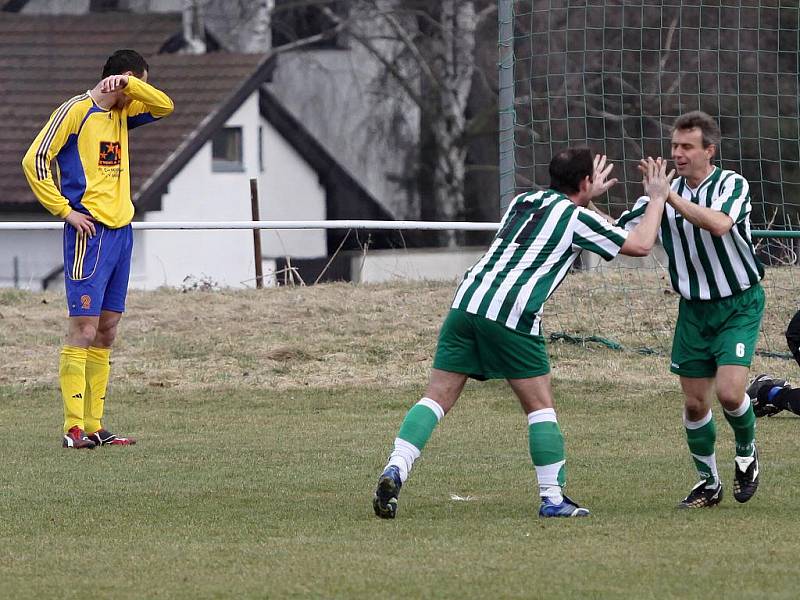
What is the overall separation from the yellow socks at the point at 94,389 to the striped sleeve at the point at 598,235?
12.5 ft

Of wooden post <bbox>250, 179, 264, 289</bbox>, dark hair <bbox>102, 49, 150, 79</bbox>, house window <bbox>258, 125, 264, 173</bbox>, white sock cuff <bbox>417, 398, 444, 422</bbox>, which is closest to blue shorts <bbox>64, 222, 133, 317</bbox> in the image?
dark hair <bbox>102, 49, 150, 79</bbox>

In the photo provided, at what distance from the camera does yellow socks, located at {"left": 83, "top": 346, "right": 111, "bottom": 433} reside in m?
9.57

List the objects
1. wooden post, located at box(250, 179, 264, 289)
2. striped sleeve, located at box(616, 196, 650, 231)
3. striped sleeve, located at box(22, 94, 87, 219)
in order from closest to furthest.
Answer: striped sleeve, located at box(616, 196, 650, 231) < striped sleeve, located at box(22, 94, 87, 219) < wooden post, located at box(250, 179, 264, 289)

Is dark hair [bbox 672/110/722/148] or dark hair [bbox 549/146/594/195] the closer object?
dark hair [bbox 549/146/594/195]

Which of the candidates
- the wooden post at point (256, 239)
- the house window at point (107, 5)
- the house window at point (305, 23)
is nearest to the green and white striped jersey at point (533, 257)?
the wooden post at point (256, 239)

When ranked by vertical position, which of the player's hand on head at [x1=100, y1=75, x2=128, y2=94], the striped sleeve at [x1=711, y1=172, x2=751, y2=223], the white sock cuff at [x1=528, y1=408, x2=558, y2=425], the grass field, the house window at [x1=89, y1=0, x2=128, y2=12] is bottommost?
the grass field

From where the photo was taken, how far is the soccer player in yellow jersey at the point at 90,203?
9281 millimetres

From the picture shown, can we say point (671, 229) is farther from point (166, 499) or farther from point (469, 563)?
point (166, 499)

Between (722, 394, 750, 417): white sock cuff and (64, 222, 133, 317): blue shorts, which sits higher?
(64, 222, 133, 317): blue shorts

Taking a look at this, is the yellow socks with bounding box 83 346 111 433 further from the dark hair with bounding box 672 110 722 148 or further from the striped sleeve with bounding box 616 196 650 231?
the dark hair with bounding box 672 110 722 148

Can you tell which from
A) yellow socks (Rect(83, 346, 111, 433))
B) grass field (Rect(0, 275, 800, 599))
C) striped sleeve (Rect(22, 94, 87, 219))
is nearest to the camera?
grass field (Rect(0, 275, 800, 599))

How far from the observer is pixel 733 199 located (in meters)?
7.15

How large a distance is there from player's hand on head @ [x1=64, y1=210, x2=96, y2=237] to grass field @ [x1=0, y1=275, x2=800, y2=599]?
4.20 ft

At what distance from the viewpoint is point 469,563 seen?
233 inches
